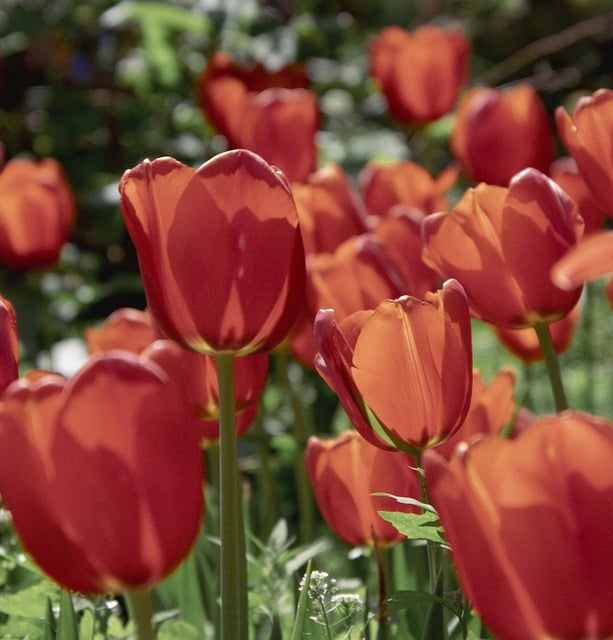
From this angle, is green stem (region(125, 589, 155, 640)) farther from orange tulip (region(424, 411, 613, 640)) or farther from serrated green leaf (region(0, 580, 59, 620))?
serrated green leaf (region(0, 580, 59, 620))

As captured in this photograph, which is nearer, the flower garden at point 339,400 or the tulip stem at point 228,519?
the flower garden at point 339,400

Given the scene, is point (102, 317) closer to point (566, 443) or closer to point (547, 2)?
point (566, 443)

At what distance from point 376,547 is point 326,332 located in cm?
20

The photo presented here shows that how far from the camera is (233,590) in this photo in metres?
0.68

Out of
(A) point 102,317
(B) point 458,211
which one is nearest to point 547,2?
(A) point 102,317

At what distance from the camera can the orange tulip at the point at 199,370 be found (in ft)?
2.61

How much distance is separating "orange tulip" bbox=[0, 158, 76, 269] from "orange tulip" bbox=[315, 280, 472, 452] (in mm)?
1075

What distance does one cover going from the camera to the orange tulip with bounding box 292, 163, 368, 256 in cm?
132

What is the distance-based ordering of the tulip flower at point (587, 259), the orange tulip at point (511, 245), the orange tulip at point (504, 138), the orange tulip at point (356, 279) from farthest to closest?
1. the orange tulip at point (504, 138)
2. the orange tulip at point (356, 279)
3. the orange tulip at point (511, 245)
4. the tulip flower at point (587, 259)

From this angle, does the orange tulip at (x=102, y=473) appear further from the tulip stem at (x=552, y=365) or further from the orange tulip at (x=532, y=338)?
the orange tulip at (x=532, y=338)

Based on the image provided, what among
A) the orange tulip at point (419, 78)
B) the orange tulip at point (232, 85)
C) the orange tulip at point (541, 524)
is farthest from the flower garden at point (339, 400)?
the orange tulip at point (419, 78)

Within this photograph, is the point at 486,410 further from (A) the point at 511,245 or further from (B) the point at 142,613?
(B) the point at 142,613

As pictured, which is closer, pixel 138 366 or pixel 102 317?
pixel 138 366

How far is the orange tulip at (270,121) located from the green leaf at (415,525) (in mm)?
1095
